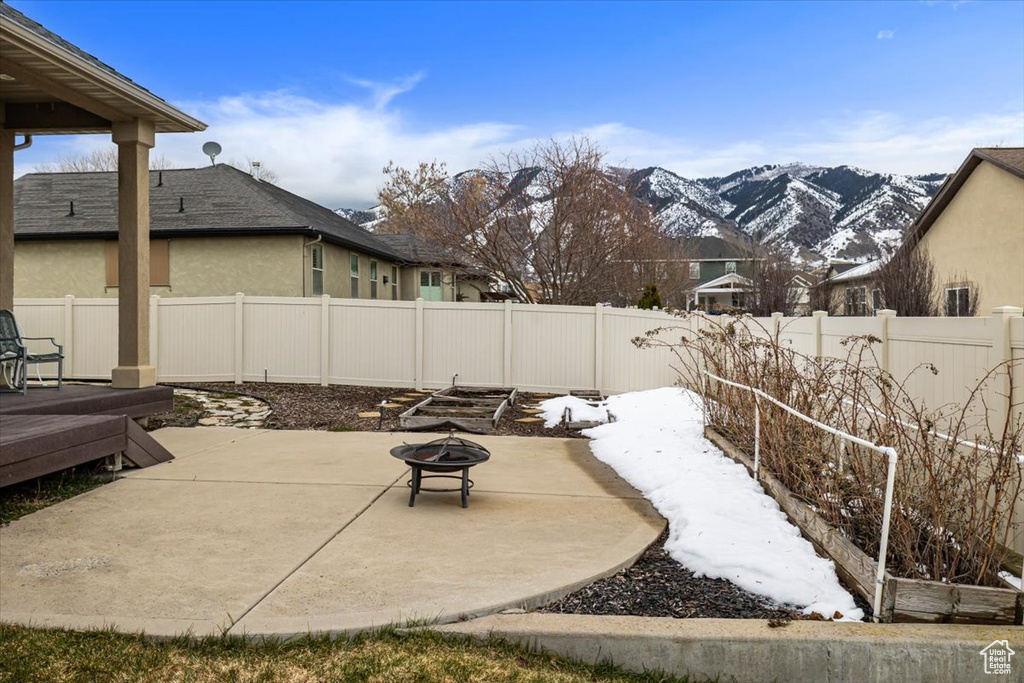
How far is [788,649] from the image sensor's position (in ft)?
10.1

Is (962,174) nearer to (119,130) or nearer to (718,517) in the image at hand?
(718,517)

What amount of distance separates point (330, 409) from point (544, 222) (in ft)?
23.4

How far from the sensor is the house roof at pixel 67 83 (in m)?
6.41

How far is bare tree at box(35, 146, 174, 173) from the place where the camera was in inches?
1593

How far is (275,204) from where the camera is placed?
696 inches

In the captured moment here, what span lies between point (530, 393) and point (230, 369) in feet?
18.7

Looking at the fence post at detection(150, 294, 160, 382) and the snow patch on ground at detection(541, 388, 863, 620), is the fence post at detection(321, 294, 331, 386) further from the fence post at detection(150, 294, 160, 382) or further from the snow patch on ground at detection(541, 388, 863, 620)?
the snow patch on ground at detection(541, 388, 863, 620)

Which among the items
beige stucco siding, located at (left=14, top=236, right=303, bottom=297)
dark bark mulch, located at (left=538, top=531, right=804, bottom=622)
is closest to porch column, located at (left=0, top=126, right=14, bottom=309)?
beige stucco siding, located at (left=14, top=236, right=303, bottom=297)

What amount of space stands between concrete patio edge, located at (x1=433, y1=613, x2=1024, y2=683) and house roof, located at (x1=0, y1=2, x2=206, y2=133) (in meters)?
6.50

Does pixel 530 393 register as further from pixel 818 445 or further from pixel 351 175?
pixel 351 175

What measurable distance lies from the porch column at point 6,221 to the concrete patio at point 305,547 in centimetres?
415

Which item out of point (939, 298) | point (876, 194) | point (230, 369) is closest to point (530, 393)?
point (230, 369)

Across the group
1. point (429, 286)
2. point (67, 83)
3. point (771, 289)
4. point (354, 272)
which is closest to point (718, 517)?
point (67, 83)

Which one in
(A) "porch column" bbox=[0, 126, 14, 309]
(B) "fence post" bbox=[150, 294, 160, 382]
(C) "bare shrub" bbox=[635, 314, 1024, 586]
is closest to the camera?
(C) "bare shrub" bbox=[635, 314, 1024, 586]
